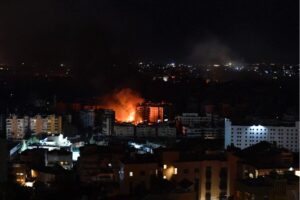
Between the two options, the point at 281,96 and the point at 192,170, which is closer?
the point at 192,170

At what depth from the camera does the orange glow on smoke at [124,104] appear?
1153cm

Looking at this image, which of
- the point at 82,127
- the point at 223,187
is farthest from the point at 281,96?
the point at 223,187

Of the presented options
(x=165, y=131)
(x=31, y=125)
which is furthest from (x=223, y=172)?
(x=31, y=125)

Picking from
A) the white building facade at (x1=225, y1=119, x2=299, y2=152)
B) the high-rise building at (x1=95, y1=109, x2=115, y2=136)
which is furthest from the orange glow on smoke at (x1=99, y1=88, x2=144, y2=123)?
the white building facade at (x1=225, y1=119, x2=299, y2=152)

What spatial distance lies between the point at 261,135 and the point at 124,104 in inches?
203

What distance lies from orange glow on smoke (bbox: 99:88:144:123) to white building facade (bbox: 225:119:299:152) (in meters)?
3.71

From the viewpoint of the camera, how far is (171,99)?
48.5 ft

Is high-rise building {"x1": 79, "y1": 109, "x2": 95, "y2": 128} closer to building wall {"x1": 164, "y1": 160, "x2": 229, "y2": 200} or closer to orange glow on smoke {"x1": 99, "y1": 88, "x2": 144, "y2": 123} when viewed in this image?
orange glow on smoke {"x1": 99, "y1": 88, "x2": 144, "y2": 123}

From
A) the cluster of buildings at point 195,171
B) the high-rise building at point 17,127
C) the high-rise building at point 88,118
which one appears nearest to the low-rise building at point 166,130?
the high-rise building at point 88,118

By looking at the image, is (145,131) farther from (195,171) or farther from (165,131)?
(195,171)

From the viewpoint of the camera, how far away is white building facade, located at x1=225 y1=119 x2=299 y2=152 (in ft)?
24.7

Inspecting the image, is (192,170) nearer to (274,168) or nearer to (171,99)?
(274,168)

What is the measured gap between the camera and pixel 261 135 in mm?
7605

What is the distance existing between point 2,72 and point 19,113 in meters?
9.32
